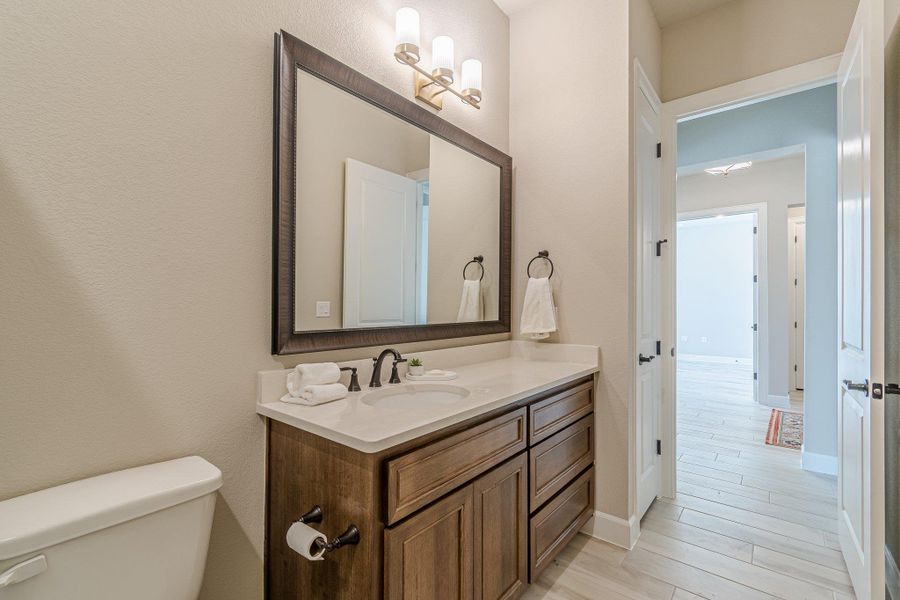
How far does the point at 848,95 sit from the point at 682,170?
5.83 ft

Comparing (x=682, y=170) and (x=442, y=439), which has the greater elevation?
(x=682, y=170)

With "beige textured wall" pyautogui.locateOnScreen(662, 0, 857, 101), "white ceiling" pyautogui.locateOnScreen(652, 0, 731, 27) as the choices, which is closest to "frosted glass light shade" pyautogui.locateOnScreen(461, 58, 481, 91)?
"white ceiling" pyautogui.locateOnScreen(652, 0, 731, 27)

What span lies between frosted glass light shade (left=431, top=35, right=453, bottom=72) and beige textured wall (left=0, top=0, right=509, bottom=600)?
0.55 m

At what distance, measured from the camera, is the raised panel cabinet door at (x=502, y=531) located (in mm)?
1315

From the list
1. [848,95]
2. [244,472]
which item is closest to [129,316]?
[244,472]

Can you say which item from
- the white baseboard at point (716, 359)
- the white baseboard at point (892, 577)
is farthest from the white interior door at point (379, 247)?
the white baseboard at point (716, 359)

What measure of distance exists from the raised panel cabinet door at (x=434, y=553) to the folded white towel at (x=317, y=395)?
438 millimetres

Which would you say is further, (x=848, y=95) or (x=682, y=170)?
(x=682, y=170)

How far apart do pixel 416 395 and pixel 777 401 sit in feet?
15.2

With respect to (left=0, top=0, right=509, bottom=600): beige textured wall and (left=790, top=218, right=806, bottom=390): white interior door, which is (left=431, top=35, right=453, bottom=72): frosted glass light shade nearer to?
(left=0, top=0, right=509, bottom=600): beige textured wall

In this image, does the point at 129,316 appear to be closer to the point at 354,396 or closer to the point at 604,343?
the point at 354,396

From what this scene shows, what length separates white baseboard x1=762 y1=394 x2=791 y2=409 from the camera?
4355 millimetres

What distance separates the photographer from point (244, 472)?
1255 millimetres

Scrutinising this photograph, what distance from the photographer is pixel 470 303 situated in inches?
85.7
